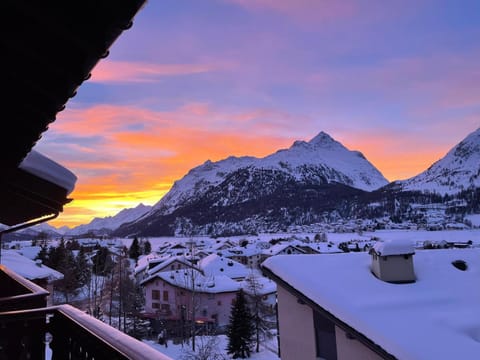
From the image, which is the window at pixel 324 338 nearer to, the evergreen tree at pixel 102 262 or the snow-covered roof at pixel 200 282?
the snow-covered roof at pixel 200 282

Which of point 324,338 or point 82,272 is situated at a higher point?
point 324,338

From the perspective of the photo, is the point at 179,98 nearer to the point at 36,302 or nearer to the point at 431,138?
the point at 36,302

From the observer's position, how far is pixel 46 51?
131 centimetres

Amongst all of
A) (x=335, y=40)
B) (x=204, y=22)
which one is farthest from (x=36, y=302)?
(x=335, y=40)

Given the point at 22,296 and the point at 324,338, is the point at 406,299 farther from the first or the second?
the point at 22,296

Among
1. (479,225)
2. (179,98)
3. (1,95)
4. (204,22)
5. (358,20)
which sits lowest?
(479,225)

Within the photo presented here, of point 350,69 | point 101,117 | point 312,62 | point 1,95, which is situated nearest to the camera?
point 1,95

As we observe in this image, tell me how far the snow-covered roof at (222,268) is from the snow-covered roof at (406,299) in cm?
2732

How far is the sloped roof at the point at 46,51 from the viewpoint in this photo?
1.09 metres

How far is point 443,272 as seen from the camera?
20.8ft

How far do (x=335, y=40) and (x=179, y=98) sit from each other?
7365 mm

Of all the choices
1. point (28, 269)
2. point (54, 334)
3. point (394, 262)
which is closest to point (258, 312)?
point (28, 269)

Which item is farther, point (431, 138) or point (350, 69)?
point (431, 138)

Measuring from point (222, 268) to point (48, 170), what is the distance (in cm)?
3277
